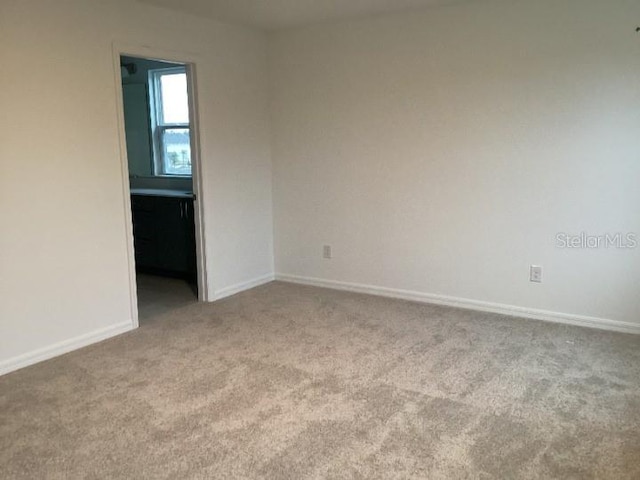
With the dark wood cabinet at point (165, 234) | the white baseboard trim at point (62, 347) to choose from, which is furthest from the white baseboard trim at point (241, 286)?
the white baseboard trim at point (62, 347)

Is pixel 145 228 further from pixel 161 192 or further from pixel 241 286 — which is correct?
pixel 241 286

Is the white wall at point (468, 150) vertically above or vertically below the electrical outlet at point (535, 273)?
above

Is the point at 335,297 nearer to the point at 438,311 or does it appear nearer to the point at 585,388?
the point at 438,311

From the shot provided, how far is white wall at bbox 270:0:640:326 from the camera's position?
3.53 meters

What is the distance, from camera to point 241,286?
4.80 metres

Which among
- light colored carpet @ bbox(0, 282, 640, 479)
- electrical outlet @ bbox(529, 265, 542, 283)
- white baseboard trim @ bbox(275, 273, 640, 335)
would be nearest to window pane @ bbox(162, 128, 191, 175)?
white baseboard trim @ bbox(275, 273, 640, 335)

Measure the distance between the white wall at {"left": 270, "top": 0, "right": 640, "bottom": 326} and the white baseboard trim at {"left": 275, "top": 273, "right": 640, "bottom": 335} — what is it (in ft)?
0.08

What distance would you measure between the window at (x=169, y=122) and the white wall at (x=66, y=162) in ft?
4.34

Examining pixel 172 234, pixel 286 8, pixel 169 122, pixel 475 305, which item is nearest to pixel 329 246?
pixel 475 305

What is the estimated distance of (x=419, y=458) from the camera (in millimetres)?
2217

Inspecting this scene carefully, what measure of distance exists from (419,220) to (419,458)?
7.83ft

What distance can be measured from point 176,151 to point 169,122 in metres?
0.31

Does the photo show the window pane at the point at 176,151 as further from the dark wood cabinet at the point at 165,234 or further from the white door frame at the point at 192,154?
the white door frame at the point at 192,154

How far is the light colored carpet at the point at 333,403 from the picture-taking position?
220 cm
